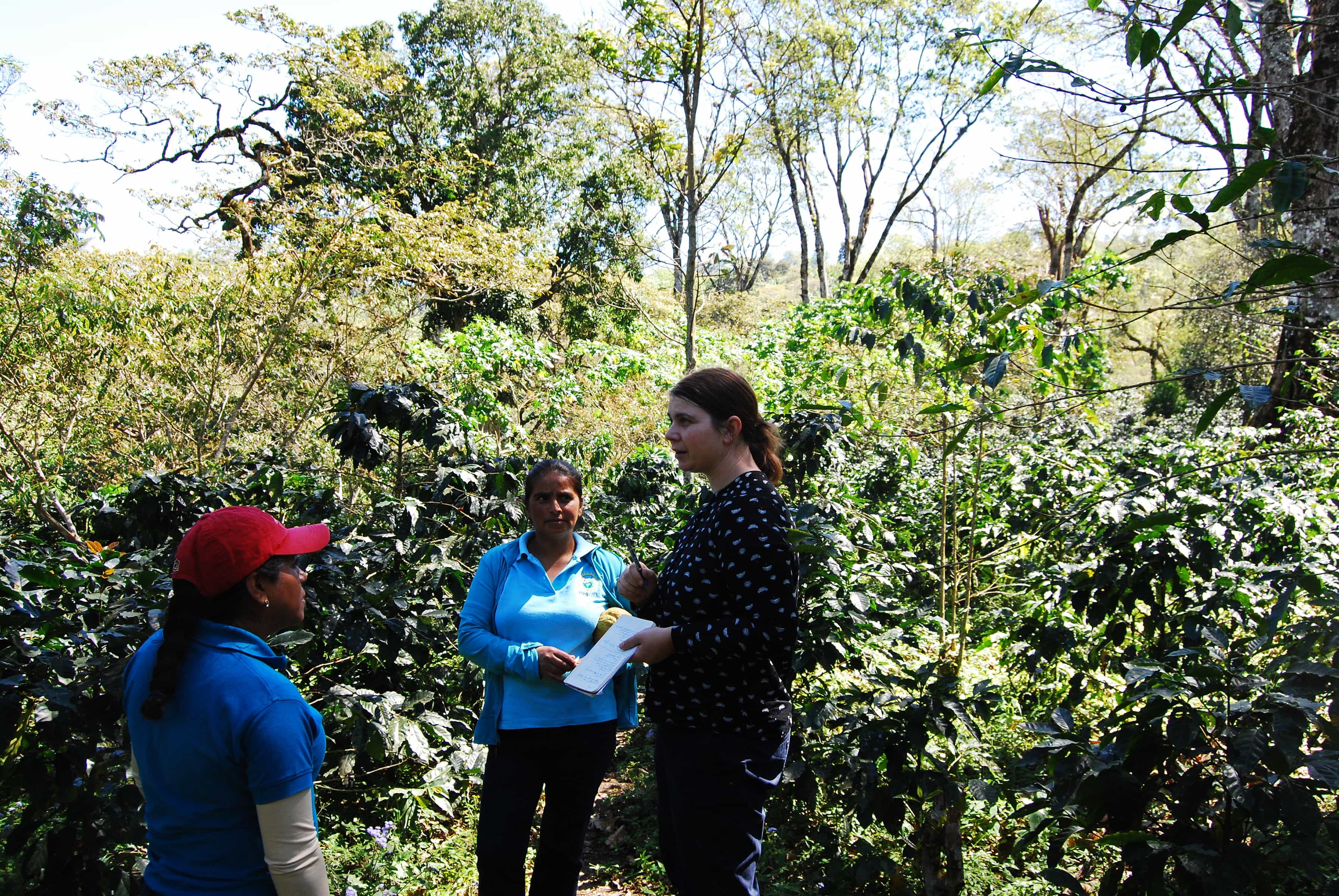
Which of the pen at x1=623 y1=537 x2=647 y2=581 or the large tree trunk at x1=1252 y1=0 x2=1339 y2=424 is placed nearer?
the large tree trunk at x1=1252 y1=0 x2=1339 y2=424

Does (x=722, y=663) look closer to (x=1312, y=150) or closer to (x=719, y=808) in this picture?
(x=719, y=808)

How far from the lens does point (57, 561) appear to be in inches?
104

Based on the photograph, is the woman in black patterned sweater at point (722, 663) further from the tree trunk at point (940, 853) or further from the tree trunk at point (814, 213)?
the tree trunk at point (814, 213)

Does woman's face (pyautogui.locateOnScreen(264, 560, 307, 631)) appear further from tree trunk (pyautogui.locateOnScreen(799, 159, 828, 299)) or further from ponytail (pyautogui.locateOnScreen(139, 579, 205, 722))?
tree trunk (pyautogui.locateOnScreen(799, 159, 828, 299))

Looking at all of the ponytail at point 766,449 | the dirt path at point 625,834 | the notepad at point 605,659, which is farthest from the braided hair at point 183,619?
the dirt path at point 625,834

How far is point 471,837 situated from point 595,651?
5.75 ft

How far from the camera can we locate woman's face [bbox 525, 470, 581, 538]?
2.50m

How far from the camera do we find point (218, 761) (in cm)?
134

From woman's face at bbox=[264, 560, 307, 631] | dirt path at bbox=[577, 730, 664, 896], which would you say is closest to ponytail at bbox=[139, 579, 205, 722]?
woman's face at bbox=[264, 560, 307, 631]

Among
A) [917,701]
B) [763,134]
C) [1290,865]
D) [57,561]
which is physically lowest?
[1290,865]

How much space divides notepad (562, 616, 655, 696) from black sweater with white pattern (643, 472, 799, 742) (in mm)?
109

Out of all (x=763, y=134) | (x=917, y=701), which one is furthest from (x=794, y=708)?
(x=763, y=134)

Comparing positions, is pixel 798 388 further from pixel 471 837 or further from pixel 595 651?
pixel 595 651

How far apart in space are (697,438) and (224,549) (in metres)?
→ 1.00
